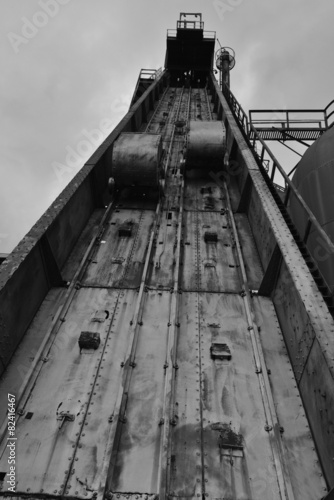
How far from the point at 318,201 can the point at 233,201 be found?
6.62ft

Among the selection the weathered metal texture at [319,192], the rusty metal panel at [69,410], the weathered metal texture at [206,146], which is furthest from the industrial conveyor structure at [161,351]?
the weathered metal texture at [319,192]

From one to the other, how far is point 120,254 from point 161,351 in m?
2.39

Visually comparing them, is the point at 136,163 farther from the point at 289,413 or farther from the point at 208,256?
the point at 289,413

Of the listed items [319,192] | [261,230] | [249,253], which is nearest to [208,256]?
[249,253]

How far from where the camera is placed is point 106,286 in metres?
5.94

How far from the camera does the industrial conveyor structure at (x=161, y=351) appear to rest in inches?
142

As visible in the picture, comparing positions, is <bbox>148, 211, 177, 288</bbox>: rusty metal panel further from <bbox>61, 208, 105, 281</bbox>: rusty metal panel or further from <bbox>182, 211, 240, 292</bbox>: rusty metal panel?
<bbox>61, 208, 105, 281</bbox>: rusty metal panel

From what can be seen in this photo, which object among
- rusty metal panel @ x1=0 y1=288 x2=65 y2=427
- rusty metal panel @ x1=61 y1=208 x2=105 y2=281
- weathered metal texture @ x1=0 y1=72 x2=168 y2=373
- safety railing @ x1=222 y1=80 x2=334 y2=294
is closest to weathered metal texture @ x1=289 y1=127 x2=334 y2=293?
safety railing @ x1=222 y1=80 x2=334 y2=294

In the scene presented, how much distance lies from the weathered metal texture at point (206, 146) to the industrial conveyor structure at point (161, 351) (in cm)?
105

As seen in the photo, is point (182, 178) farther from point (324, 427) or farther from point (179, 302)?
point (324, 427)

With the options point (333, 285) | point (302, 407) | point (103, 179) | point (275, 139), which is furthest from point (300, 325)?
point (275, 139)

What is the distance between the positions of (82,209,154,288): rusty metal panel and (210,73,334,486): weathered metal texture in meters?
2.16

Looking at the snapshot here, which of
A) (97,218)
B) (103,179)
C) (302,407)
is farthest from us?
(103,179)

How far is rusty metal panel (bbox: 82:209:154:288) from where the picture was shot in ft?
20.1
